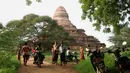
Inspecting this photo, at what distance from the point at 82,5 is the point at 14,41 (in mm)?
5375

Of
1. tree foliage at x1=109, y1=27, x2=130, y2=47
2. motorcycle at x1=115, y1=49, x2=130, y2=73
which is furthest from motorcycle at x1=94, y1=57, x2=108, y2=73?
tree foliage at x1=109, y1=27, x2=130, y2=47

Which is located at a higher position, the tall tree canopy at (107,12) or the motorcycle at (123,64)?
the tall tree canopy at (107,12)

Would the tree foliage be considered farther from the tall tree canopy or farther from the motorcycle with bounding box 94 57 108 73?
the motorcycle with bounding box 94 57 108 73

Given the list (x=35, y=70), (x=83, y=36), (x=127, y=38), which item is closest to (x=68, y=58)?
(x=35, y=70)

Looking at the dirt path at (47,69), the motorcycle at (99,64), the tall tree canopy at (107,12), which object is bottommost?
the dirt path at (47,69)

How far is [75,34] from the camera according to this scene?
48000 millimetres

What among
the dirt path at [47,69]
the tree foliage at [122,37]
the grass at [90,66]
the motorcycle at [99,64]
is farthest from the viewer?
the tree foliage at [122,37]

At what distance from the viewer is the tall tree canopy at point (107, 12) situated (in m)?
15.5

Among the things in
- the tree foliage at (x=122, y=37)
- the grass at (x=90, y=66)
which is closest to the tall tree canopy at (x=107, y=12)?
the grass at (x=90, y=66)

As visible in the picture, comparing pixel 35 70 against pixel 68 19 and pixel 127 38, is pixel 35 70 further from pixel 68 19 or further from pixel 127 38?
pixel 68 19

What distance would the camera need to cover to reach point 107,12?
15.6 m

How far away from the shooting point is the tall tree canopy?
15.5 meters

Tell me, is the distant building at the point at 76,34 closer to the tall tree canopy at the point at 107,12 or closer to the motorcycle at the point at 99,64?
the tall tree canopy at the point at 107,12

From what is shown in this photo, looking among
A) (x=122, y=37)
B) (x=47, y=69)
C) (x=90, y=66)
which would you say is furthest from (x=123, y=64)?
(x=122, y=37)
